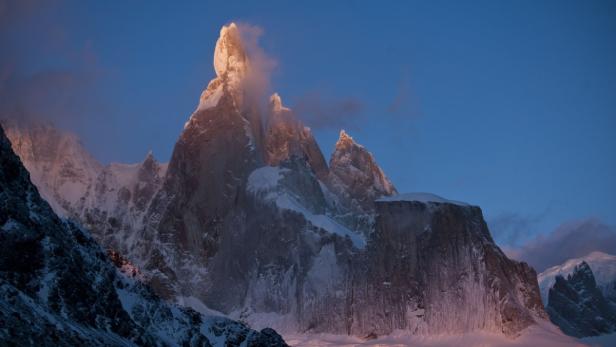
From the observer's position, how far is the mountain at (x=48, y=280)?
7712cm

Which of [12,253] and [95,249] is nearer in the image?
[12,253]

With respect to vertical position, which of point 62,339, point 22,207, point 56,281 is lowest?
point 62,339

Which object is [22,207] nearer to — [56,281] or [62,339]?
[56,281]

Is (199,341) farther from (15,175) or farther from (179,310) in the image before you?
(15,175)

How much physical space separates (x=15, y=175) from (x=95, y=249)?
20363mm

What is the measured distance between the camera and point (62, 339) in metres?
78.2

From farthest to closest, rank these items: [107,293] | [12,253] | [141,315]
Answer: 1. [141,315]
2. [107,293]
3. [12,253]

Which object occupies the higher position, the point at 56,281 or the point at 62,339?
the point at 56,281

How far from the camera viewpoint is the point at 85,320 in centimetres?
9019

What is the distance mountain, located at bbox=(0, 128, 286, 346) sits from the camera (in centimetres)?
7712

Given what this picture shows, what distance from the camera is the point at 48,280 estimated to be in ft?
284

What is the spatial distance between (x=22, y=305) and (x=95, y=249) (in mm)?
29456

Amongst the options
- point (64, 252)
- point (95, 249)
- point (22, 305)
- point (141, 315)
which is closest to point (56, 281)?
point (64, 252)

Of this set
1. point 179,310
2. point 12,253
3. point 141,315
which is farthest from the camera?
point 179,310
